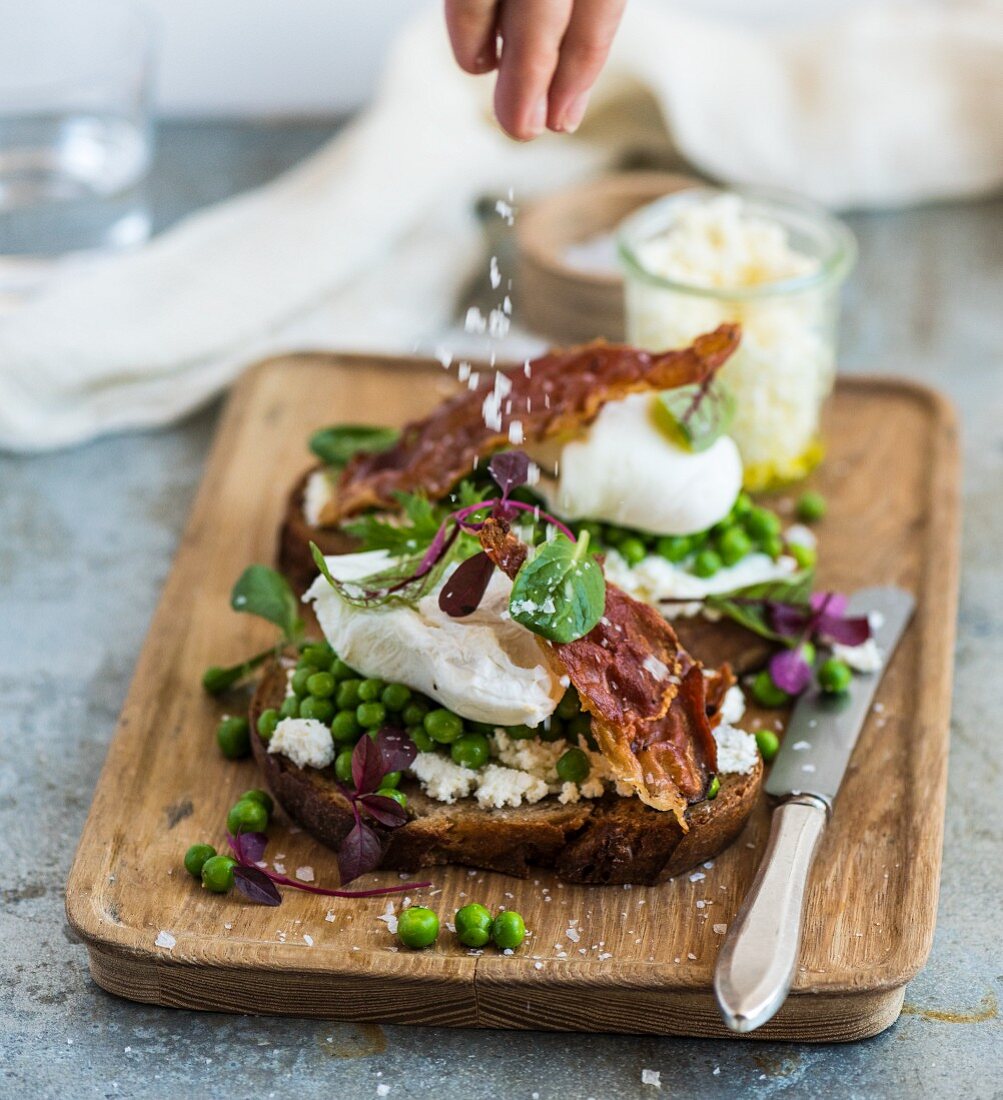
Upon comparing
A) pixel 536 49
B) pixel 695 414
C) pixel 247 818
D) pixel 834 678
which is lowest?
pixel 247 818

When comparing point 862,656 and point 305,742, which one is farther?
point 862,656

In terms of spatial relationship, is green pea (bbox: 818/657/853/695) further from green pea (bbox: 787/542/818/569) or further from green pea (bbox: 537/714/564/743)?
green pea (bbox: 537/714/564/743)

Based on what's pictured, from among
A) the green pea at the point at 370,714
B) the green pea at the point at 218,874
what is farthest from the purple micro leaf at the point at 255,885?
the green pea at the point at 370,714

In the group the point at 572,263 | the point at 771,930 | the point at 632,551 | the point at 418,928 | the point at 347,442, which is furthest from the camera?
the point at 572,263

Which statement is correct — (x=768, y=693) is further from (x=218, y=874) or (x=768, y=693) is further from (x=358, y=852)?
(x=218, y=874)

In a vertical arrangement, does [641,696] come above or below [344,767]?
above

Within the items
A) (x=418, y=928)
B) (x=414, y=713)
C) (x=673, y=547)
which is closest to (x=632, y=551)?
(x=673, y=547)

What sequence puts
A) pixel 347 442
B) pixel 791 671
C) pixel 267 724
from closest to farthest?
pixel 267 724 < pixel 791 671 < pixel 347 442
